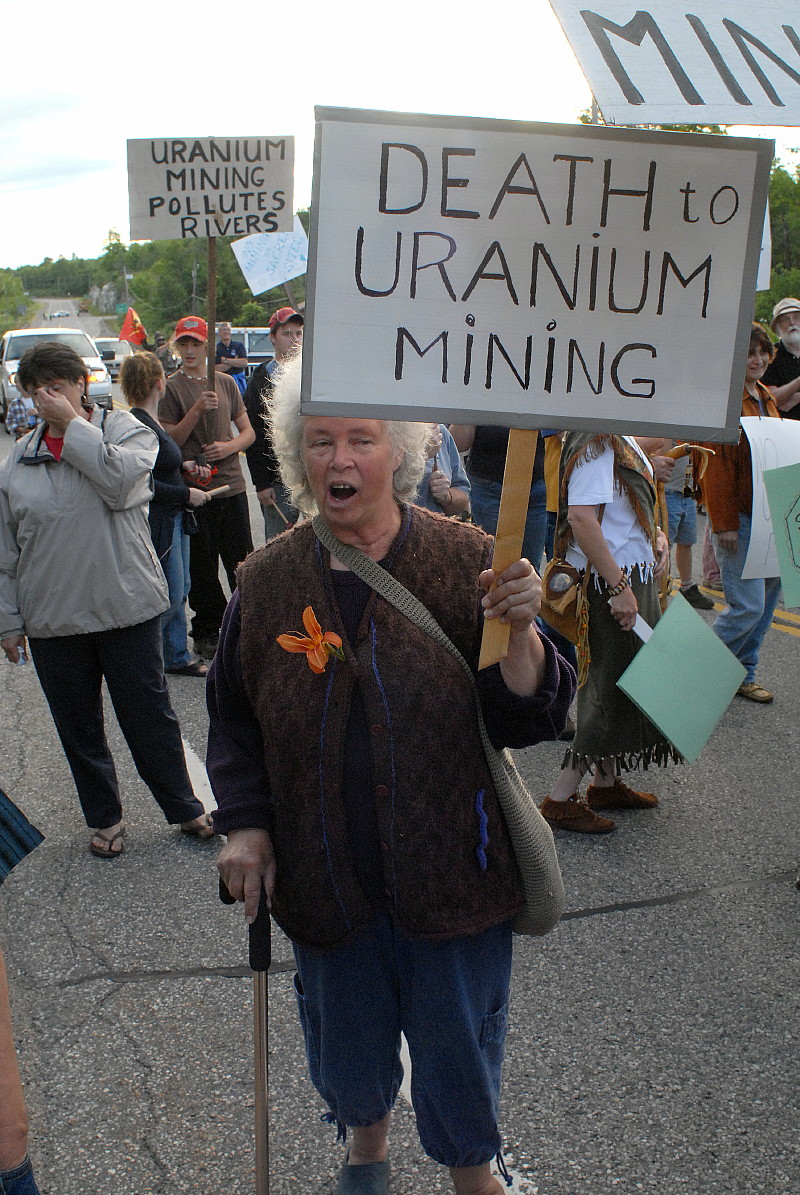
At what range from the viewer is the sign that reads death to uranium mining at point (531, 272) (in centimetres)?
161

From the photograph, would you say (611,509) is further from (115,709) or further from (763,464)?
(115,709)

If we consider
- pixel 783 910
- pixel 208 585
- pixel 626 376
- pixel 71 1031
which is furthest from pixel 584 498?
pixel 208 585

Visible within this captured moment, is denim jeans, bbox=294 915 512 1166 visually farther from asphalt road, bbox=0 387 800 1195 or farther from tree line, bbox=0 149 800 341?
tree line, bbox=0 149 800 341

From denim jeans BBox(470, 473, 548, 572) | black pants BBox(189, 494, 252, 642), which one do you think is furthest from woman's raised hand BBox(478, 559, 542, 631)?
black pants BBox(189, 494, 252, 642)

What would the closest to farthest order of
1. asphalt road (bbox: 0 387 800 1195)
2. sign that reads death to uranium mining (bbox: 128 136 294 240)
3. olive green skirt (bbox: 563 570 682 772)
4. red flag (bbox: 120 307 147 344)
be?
asphalt road (bbox: 0 387 800 1195)
olive green skirt (bbox: 563 570 682 772)
sign that reads death to uranium mining (bbox: 128 136 294 240)
red flag (bbox: 120 307 147 344)

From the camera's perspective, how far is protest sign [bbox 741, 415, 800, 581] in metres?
4.94

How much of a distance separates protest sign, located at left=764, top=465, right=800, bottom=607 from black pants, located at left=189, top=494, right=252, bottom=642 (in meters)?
3.80

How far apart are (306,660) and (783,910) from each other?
2.33 m

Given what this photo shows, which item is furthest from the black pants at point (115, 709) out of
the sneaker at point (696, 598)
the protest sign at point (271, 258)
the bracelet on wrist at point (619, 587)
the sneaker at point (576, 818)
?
the sneaker at point (696, 598)

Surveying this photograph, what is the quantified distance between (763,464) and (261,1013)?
12.6 feet

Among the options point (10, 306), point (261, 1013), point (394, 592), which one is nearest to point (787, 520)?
point (394, 592)

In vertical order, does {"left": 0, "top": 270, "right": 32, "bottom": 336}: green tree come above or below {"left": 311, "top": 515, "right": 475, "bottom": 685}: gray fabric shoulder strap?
above

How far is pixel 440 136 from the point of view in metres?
1.61

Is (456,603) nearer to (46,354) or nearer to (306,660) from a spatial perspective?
(306,660)
